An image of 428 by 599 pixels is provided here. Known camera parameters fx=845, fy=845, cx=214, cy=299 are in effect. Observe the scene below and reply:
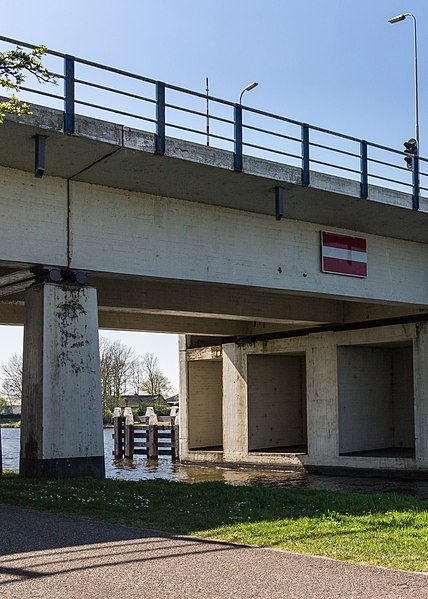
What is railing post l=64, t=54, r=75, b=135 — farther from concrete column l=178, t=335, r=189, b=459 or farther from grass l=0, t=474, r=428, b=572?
concrete column l=178, t=335, r=189, b=459

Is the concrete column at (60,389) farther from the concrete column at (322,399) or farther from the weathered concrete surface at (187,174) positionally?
the concrete column at (322,399)

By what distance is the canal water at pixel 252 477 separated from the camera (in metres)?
24.7

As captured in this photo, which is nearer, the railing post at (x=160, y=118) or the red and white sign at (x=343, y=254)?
the railing post at (x=160, y=118)

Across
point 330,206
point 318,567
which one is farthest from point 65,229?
point 318,567

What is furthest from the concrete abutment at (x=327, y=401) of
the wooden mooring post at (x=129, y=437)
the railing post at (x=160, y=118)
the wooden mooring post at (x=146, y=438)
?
the railing post at (x=160, y=118)

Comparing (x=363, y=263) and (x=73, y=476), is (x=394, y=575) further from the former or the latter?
(x=363, y=263)

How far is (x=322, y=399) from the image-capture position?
3042cm

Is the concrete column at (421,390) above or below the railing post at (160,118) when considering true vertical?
below

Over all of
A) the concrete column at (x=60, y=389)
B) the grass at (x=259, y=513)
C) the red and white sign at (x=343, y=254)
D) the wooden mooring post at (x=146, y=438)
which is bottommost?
the wooden mooring post at (x=146, y=438)

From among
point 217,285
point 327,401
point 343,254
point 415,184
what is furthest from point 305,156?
point 327,401

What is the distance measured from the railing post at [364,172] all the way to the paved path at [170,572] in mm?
13641

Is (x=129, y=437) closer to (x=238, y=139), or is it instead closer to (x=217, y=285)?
(x=217, y=285)

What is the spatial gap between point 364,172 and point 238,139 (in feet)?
14.3

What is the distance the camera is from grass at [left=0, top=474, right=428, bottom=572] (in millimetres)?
9109
